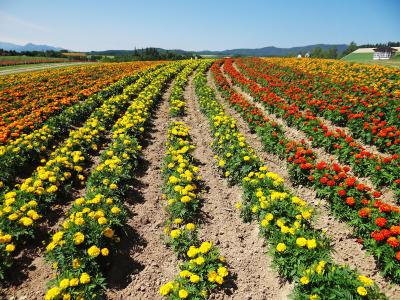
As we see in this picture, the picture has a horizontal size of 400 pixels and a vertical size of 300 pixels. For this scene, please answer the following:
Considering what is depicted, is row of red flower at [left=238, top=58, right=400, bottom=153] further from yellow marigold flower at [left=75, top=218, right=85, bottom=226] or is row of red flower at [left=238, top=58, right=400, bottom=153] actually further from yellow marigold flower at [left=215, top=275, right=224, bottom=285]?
yellow marigold flower at [left=75, top=218, right=85, bottom=226]

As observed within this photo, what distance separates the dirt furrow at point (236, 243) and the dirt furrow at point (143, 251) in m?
1.14

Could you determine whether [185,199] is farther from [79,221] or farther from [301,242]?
[301,242]

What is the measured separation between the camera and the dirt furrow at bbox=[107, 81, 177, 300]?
213 inches

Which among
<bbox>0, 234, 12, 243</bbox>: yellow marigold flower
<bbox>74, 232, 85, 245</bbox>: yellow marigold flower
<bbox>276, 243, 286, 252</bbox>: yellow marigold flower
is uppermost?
<bbox>74, 232, 85, 245</bbox>: yellow marigold flower

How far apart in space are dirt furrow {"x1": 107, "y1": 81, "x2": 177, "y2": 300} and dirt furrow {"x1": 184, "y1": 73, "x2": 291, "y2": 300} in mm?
1136

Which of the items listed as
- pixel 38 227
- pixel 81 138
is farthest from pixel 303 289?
pixel 81 138

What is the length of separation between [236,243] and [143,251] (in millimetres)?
2170

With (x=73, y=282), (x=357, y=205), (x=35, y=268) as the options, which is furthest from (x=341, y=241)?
(x=35, y=268)

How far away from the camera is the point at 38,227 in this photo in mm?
6555

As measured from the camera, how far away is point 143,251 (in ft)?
20.5

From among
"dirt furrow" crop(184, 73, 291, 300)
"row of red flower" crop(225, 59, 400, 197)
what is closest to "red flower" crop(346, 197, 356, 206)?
"row of red flower" crop(225, 59, 400, 197)

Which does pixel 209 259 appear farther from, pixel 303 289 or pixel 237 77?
pixel 237 77

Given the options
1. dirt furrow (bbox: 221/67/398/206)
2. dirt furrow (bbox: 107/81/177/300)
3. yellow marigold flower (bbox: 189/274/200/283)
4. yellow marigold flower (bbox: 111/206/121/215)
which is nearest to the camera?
yellow marigold flower (bbox: 189/274/200/283)

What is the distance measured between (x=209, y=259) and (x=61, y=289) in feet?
8.49
